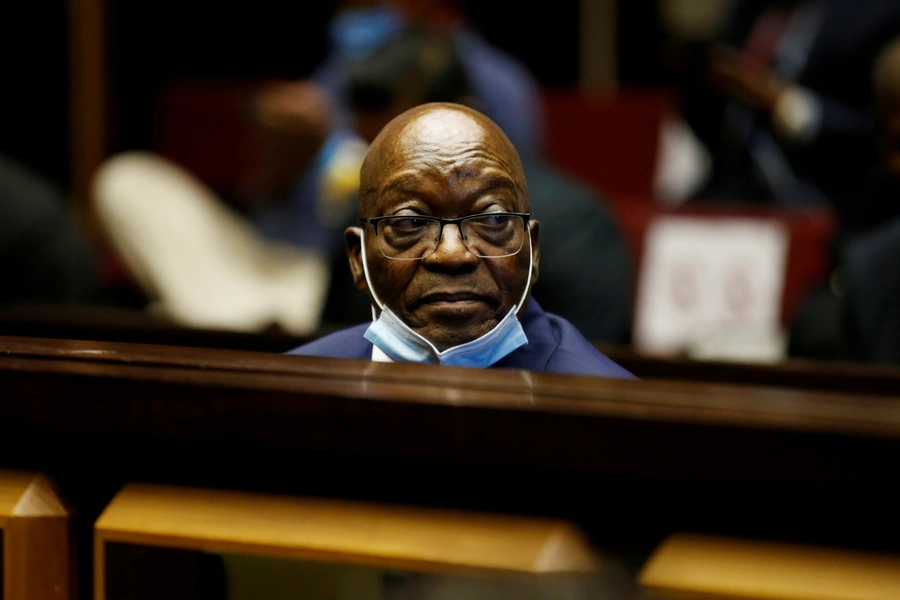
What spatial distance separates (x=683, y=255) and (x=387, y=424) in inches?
110

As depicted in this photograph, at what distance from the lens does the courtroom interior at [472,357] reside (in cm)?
103

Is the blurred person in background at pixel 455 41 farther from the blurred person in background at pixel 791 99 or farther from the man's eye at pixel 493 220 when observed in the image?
the man's eye at pixel 493 220

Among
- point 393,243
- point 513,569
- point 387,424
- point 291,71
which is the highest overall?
point 291,71

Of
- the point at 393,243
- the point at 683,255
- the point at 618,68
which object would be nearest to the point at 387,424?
the point at 393,243

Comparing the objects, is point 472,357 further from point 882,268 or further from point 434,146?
point 882,268

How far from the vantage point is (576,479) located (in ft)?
3.58

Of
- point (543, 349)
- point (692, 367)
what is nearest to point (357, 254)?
point (543, 349)

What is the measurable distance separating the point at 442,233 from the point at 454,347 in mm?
121

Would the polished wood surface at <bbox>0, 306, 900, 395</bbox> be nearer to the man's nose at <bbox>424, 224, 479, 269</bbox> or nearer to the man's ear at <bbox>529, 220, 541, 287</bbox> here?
the man's ear at <bbox>529, 220, 541, 287</bbox>

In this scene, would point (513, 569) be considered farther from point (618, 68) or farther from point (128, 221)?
point (618, 68)

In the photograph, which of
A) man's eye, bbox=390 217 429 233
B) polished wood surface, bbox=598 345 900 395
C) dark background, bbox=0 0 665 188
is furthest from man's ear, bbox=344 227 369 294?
dark background, bbox=0 0 665 188

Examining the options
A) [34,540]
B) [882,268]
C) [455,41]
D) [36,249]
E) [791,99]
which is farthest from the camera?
[791,99]

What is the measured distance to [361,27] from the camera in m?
4.20

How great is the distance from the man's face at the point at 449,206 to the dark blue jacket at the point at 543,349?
2.3 inches
